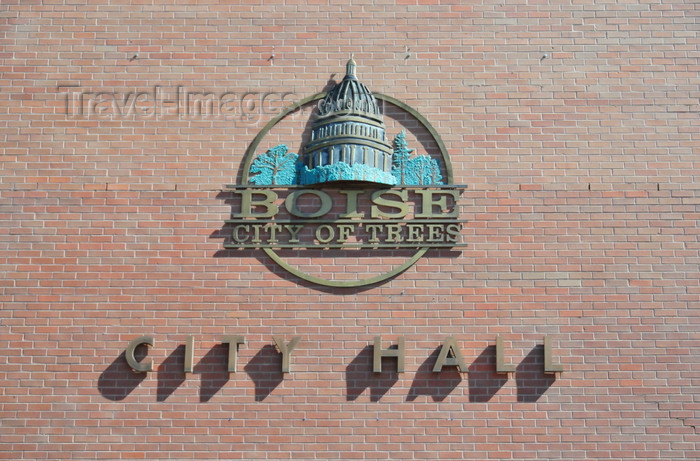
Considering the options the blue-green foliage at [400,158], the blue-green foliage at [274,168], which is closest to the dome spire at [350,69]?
the blue-green foliage at [400,158]

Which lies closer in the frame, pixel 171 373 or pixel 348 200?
pixel 171 373

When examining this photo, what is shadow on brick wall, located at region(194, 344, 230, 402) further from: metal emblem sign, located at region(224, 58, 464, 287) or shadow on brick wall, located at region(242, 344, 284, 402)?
metal emblem sign, located at region(224, 58, 464, 287)

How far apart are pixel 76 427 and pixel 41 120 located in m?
3.67

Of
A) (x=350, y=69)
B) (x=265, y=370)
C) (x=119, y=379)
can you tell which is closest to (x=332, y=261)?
(x=265, y=370)

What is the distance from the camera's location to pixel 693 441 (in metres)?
10.4

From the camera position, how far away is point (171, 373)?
10586mm

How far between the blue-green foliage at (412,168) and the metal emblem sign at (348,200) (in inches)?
0.5

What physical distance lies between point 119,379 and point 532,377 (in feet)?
15.0

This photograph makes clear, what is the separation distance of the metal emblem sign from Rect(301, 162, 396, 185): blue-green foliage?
1 cm

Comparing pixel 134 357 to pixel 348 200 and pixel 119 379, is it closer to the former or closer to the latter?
pixel 119 379

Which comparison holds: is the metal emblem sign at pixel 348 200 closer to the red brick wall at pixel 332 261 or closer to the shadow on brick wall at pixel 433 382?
the red brick wall at pixel 332 261

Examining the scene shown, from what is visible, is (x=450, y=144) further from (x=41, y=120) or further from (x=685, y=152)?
(x=41, y=120)

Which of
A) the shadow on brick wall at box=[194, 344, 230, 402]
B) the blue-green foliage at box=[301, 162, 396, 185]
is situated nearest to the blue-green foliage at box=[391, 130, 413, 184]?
the blue-green foliage at box=[301, 162, 396, 185]

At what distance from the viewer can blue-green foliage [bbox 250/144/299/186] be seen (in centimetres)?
1118
